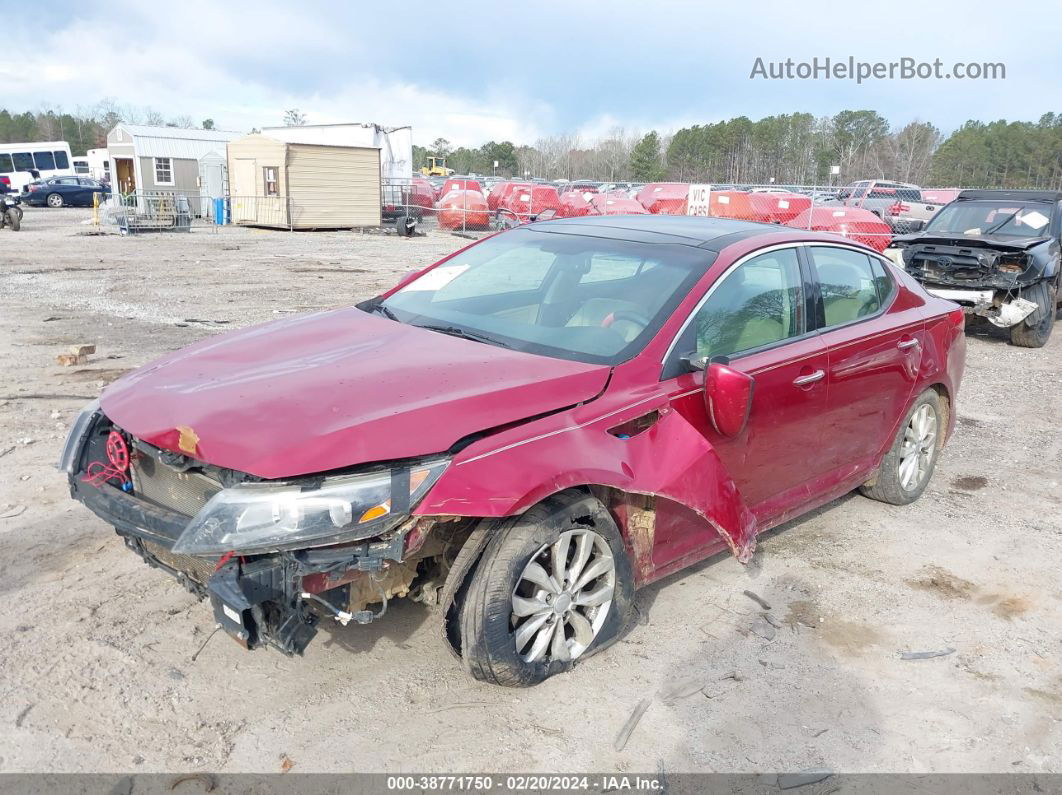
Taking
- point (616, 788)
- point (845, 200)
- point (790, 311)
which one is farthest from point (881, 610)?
point (845, 200)

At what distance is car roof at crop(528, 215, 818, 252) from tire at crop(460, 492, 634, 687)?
1.53 m

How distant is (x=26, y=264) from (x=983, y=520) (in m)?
17.1

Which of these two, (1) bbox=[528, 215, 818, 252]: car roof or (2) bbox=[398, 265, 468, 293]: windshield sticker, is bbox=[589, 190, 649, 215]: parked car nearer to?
(1) bbox=[528, 215, 818, 252]: car roof

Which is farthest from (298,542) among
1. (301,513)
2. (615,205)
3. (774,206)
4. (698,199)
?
(615,205)

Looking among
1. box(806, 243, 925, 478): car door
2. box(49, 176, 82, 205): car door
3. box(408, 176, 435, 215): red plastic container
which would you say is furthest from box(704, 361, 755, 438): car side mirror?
box(49, 176, 82, 205): car door

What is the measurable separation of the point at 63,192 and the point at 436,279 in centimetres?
4034

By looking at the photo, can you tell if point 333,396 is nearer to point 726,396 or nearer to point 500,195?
point 726,396

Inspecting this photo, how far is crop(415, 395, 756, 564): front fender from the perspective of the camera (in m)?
2.68

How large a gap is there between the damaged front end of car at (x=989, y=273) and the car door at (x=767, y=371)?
24.1 feet

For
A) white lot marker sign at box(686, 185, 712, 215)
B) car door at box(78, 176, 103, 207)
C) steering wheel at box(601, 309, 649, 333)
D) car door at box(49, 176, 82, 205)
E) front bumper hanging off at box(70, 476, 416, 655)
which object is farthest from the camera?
→ car door at box(78, 176, 103, 207)

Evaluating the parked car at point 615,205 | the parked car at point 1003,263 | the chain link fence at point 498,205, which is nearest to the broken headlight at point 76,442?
the parked car at point 1003,263

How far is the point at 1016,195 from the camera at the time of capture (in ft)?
38.0

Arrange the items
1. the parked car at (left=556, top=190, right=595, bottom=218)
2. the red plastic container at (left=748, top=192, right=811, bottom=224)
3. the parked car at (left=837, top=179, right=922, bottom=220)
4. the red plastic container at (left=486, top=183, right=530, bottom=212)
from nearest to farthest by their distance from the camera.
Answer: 1. the red plastic container at (left=748, top=192, right=811, bottom=224)
2. the parked car at (left=556, top=190, right=595, bottom=218)
3. the parked car at (left=837, top=179, right=922, bottom=220)
4. the red plastic container at (left=486, top=183, right=530, bottom=212)

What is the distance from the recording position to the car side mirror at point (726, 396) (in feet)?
10.6
